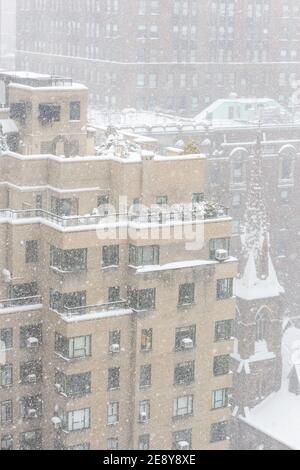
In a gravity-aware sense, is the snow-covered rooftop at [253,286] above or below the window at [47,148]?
below

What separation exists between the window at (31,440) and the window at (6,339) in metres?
6.50

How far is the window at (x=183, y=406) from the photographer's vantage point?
2672 inches

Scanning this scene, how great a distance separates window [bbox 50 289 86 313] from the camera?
63.8 m

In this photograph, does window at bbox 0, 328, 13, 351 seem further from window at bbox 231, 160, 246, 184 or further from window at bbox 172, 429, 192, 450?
window at bbox 231, 160, 246, 184

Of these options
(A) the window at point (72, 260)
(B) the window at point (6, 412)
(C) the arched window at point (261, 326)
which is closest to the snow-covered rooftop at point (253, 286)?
(C) the arched window at point (261, 326)

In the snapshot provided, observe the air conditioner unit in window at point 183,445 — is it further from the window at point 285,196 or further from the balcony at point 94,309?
the window at point 285,196

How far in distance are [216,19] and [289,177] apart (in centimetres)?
3543

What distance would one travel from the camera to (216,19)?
486 ft

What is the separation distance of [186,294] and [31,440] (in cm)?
1443

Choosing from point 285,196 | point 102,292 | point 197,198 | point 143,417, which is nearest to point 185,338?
point 143,417

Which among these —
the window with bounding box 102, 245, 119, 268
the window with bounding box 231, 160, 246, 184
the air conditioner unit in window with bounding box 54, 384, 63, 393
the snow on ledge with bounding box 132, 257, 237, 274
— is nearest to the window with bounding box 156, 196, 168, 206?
the snow on ledge with bounding box 132, 257, 237, 274

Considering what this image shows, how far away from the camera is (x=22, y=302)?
66000 mm

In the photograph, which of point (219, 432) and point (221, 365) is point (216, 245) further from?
point (219, 432)
